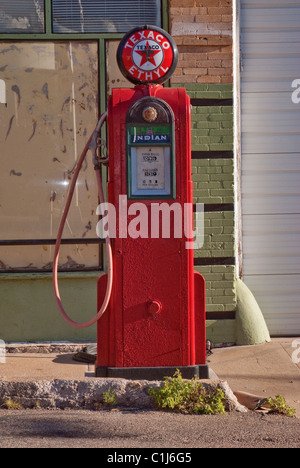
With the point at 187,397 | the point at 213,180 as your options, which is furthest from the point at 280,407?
the point at 213,180

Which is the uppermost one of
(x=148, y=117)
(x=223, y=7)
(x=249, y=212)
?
(x=223, y=7)

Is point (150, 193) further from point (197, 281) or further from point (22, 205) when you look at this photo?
point (22, 205)

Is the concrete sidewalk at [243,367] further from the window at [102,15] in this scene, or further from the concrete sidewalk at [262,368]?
the window at [102,15]

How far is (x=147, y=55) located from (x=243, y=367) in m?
3.12

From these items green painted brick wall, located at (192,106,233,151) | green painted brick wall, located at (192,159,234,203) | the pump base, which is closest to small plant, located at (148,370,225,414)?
the pump base

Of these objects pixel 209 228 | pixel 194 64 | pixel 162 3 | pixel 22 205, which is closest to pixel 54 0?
pixel 162 3

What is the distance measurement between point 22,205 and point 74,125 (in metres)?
0.97

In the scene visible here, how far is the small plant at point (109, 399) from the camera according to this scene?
5.11 metres

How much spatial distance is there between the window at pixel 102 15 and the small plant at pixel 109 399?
3949 millimetres

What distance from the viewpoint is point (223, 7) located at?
24.3 feet

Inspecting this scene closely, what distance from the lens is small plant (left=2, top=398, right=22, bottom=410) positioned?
16.7ft

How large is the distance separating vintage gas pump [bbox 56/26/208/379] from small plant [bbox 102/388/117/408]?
0.26 meters

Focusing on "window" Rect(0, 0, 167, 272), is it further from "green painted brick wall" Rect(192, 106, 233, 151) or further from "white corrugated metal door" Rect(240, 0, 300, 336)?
"white corrugated metal door" Rect(240, 0, 300, 336)

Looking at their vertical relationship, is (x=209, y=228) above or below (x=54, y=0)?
below
